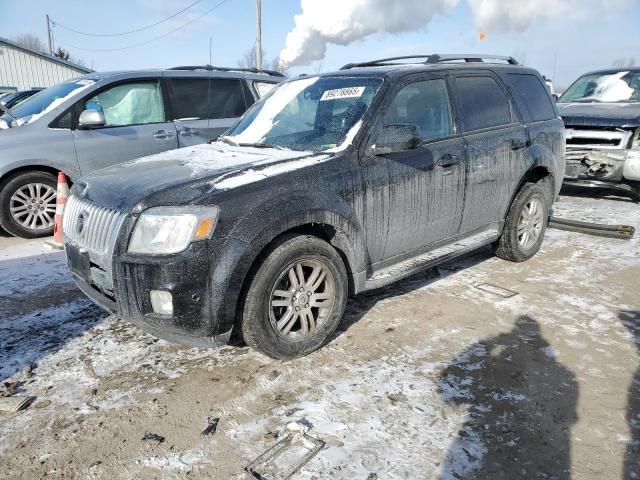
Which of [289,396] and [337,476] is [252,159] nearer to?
[289,396]

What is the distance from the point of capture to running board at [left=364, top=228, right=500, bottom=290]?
3498mm

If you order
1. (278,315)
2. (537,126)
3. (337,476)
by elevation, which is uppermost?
(537,126)

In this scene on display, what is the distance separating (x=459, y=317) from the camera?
3729mm

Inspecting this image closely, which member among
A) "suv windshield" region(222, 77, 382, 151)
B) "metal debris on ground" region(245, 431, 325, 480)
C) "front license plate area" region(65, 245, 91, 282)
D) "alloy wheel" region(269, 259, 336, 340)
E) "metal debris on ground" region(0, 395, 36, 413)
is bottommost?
"metal debris on ground" region(245, 431, 325, 480)

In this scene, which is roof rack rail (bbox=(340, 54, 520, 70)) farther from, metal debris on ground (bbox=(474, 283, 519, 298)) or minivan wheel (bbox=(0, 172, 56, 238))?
minivan wheel (bbox=(0, 172, 56, 238))

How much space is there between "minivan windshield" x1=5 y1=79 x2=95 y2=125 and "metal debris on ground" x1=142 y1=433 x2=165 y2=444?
15.5 ft

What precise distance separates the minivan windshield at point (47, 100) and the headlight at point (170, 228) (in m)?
4.06

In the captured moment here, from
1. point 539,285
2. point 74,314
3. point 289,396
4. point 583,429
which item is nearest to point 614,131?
point 539,285

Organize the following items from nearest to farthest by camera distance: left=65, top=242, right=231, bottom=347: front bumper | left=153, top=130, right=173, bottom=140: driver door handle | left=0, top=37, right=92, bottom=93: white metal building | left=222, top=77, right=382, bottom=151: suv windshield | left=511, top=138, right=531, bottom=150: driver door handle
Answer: left=65, top=242, right=231, bottom=347: front bumper, left=222, top=77, right=382, bottom=151: suv windshield, left=511, top=138, right=531, bottom=150: driver door handle, left=153, top=130, right=173, bottom=140: driver door handle, left=0, top=37, right=92, bottom=93: white metal building

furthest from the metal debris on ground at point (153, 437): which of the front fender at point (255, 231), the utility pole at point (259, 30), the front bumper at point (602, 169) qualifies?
the utility pole at point (259, 30)

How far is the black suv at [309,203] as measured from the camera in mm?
2646

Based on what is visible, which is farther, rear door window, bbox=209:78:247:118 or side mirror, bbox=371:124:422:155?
rear door window, bbox=209:78:247:118

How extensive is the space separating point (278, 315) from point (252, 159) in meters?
1.04

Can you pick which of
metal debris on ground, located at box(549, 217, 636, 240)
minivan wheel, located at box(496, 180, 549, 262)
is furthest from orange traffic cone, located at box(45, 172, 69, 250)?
metal debris on ground, located at box(549, 217, 636, 240)
